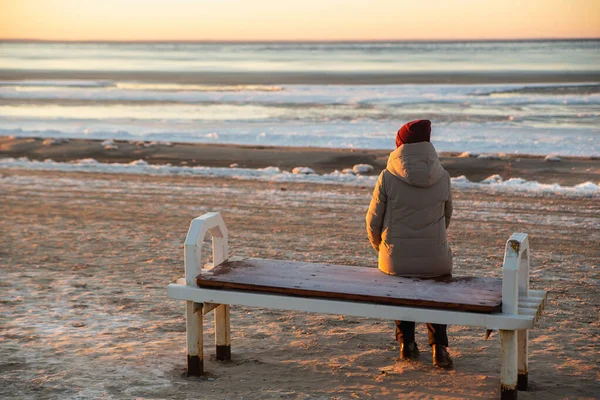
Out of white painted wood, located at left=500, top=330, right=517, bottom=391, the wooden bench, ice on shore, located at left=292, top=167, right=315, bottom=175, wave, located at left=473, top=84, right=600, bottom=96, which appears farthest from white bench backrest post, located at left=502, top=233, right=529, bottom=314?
wave, located at left=473, top=84, right=600, bottom=96

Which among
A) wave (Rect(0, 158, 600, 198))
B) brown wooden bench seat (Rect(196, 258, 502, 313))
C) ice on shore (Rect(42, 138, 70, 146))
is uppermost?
ice on shore (Rect(42, 138, 70, 146))

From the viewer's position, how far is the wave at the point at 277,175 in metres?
11.5

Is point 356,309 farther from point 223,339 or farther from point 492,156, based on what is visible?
point 492,156

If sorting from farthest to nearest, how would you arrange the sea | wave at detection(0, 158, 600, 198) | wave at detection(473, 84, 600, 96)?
1. wave at detection(473, 84, 600, 96)
2. the sea
3. wave at detection(0, 158, 600, 198)

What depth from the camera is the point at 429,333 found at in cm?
528

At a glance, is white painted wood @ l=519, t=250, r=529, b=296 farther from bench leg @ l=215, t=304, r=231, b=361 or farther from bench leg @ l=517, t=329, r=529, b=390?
bench leg @ l=215, t=304, r=231, b=361

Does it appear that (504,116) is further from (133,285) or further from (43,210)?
(133,285)

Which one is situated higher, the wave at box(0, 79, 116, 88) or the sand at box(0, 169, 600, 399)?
the wave at box(0, 79, 116, 88)

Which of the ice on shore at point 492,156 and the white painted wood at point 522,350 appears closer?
the white painted wood at point 522,350

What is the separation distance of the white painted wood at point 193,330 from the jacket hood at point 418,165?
1477 millimetres

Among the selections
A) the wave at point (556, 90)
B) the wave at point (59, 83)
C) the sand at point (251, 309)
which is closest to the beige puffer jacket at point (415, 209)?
the sand at point (251, 309)

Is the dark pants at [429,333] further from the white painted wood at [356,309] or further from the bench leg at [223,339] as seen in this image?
the bench leg at [223,339]

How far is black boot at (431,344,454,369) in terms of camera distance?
523 centimetres

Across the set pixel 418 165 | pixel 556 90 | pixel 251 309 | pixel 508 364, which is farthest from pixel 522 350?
pixel 556 90
